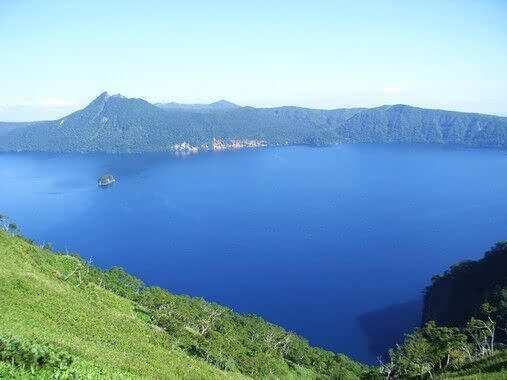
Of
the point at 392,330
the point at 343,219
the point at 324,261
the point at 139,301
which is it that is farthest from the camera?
the point at 343,219

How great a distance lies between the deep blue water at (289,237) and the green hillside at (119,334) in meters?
22.1

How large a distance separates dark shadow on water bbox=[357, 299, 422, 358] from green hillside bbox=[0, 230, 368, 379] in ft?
56.3

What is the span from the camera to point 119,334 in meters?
33.5

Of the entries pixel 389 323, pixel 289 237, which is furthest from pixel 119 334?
pixel 289 237

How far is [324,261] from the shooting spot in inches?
4269

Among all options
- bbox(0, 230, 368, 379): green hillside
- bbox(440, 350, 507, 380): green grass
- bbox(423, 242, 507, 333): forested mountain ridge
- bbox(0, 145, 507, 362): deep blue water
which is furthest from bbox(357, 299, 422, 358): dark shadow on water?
bbox(440, 350, 507, 380): green grass

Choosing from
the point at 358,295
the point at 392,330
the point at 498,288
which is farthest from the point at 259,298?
the point at 498,288

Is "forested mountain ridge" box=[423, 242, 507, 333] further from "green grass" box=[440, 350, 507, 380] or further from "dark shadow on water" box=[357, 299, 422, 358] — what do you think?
"green grass" box=[440, 350, 507, 380]

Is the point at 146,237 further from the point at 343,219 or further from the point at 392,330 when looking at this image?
the point at 392,330

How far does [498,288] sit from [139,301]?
185 ft

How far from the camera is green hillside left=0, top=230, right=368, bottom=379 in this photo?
15.8 meters

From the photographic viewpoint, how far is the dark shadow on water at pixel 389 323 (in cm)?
7531

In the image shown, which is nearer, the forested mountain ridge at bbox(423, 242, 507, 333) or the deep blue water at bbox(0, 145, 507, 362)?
the forested mountain ridge at bbox(423, 242, 507, 333)

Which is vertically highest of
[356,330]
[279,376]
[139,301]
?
[139,301]
